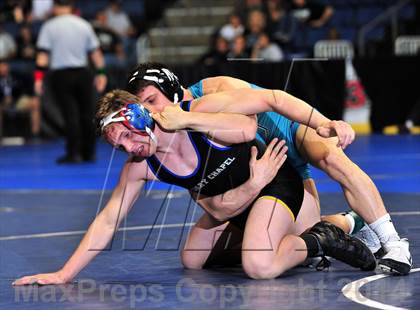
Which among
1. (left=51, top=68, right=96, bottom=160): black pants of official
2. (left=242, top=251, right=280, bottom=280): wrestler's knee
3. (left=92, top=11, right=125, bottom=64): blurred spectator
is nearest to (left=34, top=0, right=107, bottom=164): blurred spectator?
(left=51, top=68, right=96, bottom=160): black pants of official

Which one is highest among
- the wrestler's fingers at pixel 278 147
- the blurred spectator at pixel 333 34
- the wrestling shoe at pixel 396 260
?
the wrestler's fingers at pixel 278 147

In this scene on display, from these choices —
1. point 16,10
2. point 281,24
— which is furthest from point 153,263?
Result: point 16,10

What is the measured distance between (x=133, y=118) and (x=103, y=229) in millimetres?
584

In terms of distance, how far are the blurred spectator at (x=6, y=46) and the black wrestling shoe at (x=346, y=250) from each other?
1247cm

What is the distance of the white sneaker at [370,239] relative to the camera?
4914mm

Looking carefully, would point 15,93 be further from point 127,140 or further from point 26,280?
point 127,140

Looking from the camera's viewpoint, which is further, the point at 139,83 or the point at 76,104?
the point at 76,104

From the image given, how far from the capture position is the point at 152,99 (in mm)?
4547

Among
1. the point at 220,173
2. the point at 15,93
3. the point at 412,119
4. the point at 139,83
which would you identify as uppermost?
the point at 139,83

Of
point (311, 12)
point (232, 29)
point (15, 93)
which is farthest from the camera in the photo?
point (15, 93)

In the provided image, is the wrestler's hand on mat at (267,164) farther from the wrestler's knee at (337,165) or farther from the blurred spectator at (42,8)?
the blurred spectator at (42,8)

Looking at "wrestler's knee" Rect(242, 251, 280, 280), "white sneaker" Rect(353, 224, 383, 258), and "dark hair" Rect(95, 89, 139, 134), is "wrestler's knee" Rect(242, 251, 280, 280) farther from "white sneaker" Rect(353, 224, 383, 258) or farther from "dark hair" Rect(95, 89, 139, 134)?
"dark hair" Rect(95, 89, 139, 134)

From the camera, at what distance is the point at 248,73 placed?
14.3 metres

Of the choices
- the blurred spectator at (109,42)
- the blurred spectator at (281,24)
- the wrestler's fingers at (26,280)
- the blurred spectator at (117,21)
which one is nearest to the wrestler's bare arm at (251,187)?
the wrestler's fingers at (26,280)
